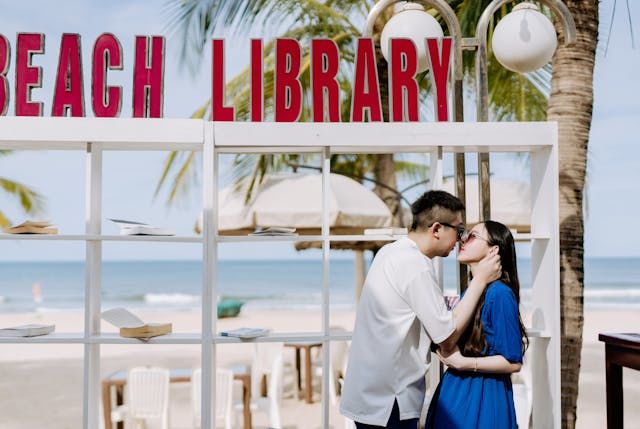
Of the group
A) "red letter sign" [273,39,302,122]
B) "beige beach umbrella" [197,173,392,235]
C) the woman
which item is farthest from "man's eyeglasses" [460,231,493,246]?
"beige beach umbrella" [197,173,392,235]

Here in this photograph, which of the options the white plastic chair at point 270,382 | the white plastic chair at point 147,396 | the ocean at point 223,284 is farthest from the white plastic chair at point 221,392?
the ocean at point 223,284

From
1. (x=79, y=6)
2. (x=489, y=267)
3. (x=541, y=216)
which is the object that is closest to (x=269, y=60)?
(x=541, y=216)

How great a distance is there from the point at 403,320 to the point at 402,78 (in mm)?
1761

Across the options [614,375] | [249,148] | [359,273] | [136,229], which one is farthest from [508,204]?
[136,229]

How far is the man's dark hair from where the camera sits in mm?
3053

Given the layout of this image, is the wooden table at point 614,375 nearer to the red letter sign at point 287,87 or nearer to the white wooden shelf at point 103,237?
the red letter sign at point 287,87

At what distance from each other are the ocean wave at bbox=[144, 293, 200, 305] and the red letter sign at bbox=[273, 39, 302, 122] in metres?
30.1

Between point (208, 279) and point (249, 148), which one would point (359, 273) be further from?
point (208, 279)

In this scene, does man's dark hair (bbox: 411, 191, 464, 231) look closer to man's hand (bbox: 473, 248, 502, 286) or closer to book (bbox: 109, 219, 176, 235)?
man's hand (bbox: 473, 248, 502, 286)

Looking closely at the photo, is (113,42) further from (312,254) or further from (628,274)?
(628,274)

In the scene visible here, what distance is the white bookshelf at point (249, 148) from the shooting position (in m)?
4.03

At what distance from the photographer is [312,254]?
1603 inches

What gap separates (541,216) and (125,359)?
10.3 meters

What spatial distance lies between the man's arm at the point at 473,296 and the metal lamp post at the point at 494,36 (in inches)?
56.2
